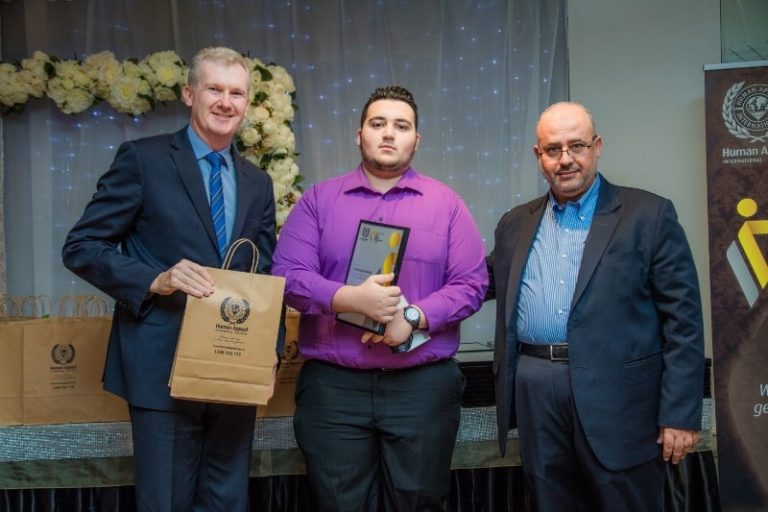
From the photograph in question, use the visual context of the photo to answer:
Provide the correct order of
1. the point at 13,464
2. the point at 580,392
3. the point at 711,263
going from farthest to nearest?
the point at 711,263
the point at 13,464
the point at 580,392

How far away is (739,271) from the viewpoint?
11.8ft

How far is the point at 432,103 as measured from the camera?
425 cm

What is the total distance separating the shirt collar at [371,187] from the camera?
2.39 meters

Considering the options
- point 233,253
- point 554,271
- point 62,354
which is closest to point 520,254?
point 554,271

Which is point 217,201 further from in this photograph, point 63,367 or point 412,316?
point 63,367

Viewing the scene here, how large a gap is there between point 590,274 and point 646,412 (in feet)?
1.37

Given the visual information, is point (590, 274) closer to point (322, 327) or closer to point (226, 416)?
point (322, 327)

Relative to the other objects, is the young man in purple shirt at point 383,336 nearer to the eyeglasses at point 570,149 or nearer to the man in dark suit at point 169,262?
the man in dark suit at point 169,262

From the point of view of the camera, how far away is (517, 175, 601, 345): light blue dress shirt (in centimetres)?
220

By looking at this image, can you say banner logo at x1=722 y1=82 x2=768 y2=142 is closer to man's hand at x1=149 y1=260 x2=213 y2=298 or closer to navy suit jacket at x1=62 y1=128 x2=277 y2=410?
navy suit jacket at x1=62 y1=128 x2=277 y2=410

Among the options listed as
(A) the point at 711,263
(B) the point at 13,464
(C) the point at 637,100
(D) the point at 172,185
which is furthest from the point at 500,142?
(B) the point at 13,464

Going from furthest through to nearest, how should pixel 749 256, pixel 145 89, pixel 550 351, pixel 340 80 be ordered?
pixel 340 80
pixel 145 89
pixel 749 256
pixel 550 351

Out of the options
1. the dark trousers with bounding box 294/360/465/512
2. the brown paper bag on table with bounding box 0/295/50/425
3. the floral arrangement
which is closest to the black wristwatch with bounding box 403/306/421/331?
the dark trousers with bounding box 294/360/465/512

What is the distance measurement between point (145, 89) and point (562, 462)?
271 centimetres
